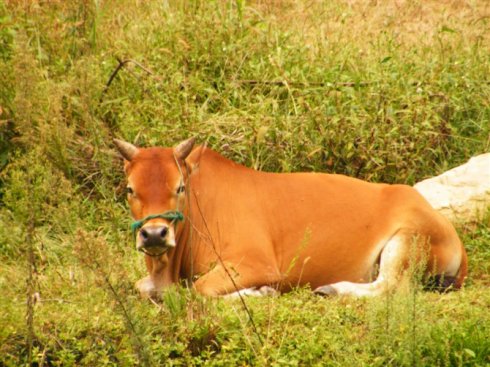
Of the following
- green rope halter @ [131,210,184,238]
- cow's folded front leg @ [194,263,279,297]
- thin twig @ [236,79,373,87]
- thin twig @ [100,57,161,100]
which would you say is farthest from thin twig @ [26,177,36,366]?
thin twig @ [236,79,373,87]

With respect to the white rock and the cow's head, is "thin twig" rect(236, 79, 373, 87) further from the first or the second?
the cow's head

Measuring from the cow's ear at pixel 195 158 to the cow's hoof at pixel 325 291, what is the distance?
3.59 feet

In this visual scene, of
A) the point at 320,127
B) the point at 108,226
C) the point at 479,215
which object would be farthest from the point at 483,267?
the point at 108,226

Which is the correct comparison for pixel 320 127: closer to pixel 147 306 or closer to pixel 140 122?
pixel 140 122

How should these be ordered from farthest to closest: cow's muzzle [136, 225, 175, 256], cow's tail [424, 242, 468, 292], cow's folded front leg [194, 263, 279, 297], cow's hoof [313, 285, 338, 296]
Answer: cow's tail [424, 242, 468, 292] < cow's hoof [313, 285, 338, 296] < cow's folded front leg [194, 263, 279, 297] < cow's muzzle [136, 225, 175, 256]

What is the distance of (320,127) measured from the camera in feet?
26.6

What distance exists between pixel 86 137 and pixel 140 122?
1.45 feet

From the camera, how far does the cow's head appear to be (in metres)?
6.03

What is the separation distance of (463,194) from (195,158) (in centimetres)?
211

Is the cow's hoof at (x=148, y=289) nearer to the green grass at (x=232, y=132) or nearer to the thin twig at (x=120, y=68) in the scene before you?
the green grass at (x=232, y=132)

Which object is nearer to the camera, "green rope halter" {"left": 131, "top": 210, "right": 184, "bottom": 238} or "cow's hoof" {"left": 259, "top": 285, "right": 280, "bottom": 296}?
"green rope halter" {"left": 131, "top": 210, "right": 184, "bottom": 238}

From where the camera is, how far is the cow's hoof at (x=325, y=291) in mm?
6449

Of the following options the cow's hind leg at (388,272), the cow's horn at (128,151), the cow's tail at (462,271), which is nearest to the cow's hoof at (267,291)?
the cow's hind leg at (388,272)

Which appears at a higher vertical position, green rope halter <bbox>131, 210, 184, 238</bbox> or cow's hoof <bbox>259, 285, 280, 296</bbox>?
green rope halter <bbox>131, 210, 184, 238</bbox>
